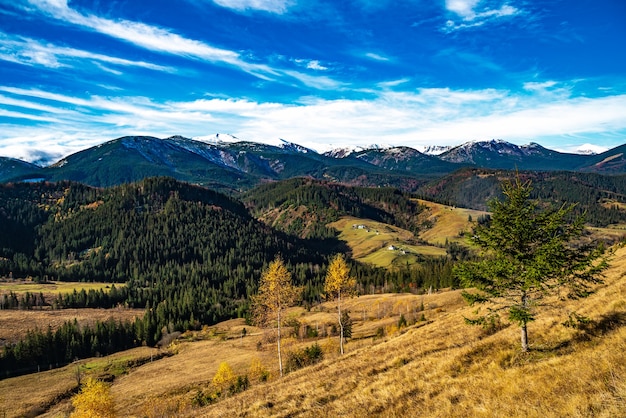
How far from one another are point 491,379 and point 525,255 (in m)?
8.10

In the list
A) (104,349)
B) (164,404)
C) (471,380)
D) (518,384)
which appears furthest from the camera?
(104,349)

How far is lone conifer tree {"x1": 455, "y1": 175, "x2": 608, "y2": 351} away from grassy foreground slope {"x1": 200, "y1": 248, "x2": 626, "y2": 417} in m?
2.81

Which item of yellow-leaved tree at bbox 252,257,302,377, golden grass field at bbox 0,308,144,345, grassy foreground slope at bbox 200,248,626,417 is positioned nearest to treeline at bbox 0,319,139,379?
golden grass field at bbox 0,308,144,345

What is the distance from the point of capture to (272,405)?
101 feet

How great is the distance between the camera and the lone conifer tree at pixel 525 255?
22406 mm

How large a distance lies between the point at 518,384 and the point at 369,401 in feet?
30.2

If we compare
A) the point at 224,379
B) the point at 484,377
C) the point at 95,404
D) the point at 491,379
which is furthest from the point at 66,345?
the point at 491,379

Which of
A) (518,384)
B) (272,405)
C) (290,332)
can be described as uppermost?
(518,384)

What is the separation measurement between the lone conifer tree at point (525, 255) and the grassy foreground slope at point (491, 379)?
110 inches

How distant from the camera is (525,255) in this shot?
23.9m

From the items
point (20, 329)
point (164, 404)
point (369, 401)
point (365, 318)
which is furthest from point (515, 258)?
point (20, 329)

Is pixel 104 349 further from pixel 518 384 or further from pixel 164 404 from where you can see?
pixel 518 384

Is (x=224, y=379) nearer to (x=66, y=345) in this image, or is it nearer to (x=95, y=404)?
(x=95, y=404)

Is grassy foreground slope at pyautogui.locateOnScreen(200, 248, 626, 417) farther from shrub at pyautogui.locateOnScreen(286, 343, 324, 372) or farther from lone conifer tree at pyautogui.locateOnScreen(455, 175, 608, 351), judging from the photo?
shrub at pyautogui.locateOnScreen(286, 343, 324, 372)
